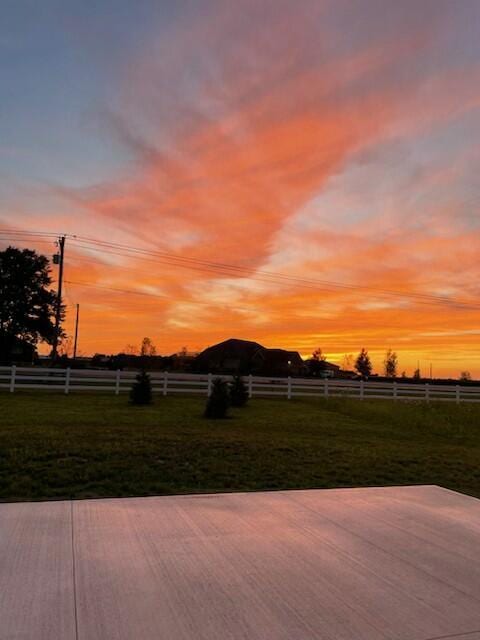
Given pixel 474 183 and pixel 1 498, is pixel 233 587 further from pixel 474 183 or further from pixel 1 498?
pixel 474 183

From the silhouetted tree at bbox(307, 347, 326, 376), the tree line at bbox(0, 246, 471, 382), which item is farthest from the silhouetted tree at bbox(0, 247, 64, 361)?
the silhouetted tree at bbox(307, 347, 326, 376)

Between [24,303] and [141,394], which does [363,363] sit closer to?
[24,303]

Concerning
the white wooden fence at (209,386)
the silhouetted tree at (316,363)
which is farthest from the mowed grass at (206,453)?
the silhouetted tree at (316,363)

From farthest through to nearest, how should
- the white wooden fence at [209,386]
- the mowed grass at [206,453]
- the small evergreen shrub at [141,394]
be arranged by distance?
the white wooden fence at [209,386] < the small evergreen shrub at [141,394] < the mowed grass at [206,453]

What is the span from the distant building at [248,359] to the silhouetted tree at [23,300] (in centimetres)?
2086

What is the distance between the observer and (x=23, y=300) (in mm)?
44031

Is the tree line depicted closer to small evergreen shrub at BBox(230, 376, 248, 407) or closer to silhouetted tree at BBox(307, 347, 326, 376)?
Answer: small evergreen shrub at BBox(230, 376, 248, 407)

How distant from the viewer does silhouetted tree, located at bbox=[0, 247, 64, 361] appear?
43.5m

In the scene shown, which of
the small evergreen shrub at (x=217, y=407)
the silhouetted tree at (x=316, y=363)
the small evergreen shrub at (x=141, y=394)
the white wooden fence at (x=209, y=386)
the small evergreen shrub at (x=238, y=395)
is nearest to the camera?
the small evergreen shrub at (x=217, y=407)

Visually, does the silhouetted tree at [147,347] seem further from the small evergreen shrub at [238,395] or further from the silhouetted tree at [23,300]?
the small evergreen shrub at [238,395]

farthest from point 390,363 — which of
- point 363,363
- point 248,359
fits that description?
point 248,359

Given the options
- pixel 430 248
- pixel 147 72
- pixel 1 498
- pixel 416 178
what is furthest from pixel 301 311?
pixel 1 498

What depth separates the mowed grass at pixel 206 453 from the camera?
598 centimetres

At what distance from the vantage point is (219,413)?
13523 millimetres
